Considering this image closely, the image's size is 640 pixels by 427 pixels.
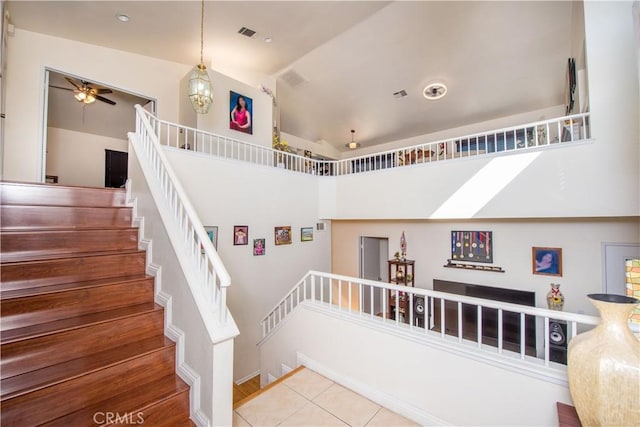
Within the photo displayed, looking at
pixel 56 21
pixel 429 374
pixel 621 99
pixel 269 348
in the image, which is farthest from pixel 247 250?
pixel 621 99

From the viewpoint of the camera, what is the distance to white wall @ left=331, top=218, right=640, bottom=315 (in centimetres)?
412

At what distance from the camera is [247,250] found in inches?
195

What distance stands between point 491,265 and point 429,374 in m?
3.41

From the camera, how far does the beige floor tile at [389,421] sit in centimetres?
249

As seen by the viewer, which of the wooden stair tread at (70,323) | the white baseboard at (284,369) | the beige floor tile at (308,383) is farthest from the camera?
the white baseboard at (284,369)

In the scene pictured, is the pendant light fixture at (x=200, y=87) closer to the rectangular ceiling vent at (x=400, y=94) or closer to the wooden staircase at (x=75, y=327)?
the wooden staircase at (x=75, y=327)

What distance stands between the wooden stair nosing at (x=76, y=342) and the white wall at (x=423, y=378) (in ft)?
6.31

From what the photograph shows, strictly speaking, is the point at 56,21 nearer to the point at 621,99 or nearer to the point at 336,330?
the point at 336,330

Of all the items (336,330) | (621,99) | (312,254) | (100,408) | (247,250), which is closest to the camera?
(100,408)

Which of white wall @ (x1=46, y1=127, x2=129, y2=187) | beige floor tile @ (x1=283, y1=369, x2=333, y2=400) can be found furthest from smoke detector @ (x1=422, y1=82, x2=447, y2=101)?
white wall @ (x1=46, y1=127, x2=129, y2=187)

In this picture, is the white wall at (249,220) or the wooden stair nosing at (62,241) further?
the white wall at (249,220)

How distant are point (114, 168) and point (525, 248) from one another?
9294 millimetres

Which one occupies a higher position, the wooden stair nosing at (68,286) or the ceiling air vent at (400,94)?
the ceiling air vent at (400,94)

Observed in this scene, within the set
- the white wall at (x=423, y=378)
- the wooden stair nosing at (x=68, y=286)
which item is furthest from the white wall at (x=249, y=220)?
the wooden stair nosing at (x=68, y=286)
